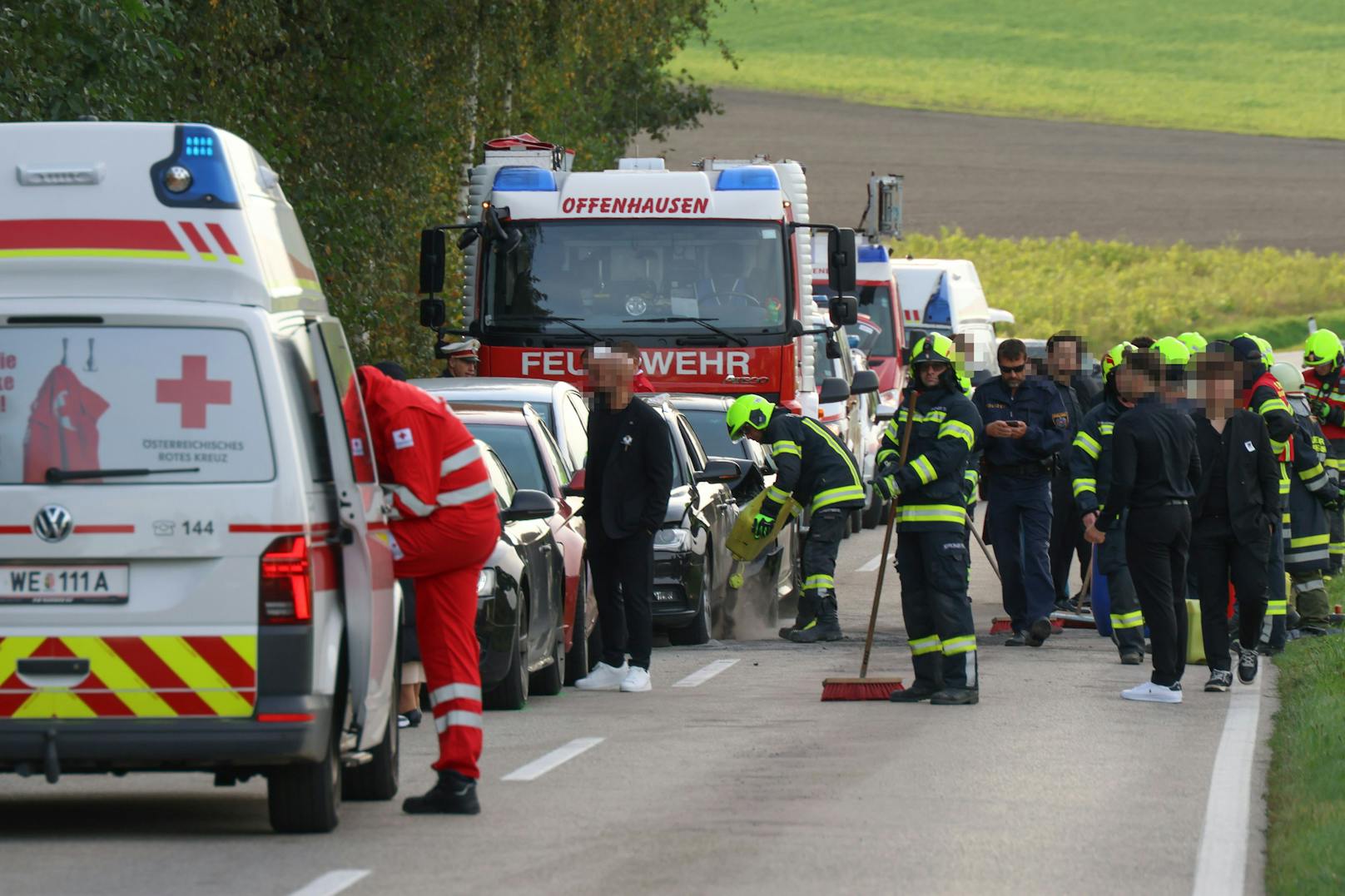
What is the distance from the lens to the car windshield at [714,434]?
19562 mm

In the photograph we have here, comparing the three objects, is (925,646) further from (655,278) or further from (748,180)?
(748,180)

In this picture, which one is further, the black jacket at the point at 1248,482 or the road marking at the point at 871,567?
the road marking at the point at 871,567

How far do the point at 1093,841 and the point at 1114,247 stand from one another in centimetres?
7005

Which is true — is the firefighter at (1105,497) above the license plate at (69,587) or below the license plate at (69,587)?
below

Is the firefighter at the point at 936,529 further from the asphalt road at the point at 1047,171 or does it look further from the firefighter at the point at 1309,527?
the asphalt road at the point at 1047,171

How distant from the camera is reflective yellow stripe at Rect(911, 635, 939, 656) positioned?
43.5 feet

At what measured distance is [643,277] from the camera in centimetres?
2073

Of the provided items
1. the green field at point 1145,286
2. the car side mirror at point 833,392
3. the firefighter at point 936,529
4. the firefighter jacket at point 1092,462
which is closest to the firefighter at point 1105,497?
the firefighter jacket at point 1092,462

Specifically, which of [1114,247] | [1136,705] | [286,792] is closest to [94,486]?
[286,792]

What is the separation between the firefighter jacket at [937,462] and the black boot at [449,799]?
450 centimetres

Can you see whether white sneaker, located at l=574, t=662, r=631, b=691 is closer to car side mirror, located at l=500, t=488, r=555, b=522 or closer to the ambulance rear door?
car side mirror, located at l=500, t=488, r=555, b=522

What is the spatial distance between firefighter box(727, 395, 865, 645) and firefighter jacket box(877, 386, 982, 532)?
9.39ft

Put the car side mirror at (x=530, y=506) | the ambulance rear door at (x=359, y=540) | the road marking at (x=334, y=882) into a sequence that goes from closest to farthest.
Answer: the road marking at (x=334, y=882) < the ambulance rear door at (x=359, y=540) < the car side mirror at (x=530, y=506)

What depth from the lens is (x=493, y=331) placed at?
68.1 ft
